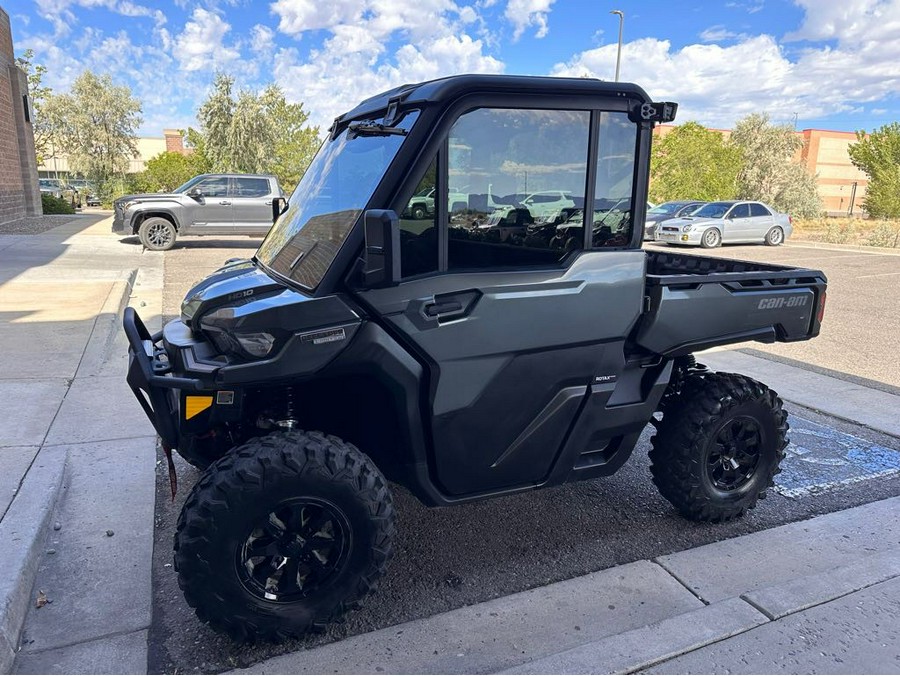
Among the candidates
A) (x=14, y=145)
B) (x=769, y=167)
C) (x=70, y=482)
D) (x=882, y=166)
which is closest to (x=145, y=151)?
(x=14, y=145)

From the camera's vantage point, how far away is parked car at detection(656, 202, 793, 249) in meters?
19.2

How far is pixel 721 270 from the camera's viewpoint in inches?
167

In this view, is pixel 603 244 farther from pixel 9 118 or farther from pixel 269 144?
pixel 269 144

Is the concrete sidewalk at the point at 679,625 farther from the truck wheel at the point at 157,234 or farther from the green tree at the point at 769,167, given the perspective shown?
the green tree at the point at 769,167

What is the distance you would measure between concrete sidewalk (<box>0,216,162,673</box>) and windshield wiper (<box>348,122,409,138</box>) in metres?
2.28

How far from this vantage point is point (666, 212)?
71.3ft

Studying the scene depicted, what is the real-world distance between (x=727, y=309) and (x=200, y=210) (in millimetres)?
14782

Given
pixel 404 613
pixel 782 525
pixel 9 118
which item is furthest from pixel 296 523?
pixel 9 118

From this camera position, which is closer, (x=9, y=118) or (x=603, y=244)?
(x=603, y=244)

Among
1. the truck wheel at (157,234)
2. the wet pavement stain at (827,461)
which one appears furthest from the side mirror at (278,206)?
the truck wheel at (157,234)

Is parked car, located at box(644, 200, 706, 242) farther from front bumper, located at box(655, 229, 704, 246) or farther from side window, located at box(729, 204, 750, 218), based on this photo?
side window, located at box(729, 204, 750, 218)

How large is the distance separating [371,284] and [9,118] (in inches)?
947

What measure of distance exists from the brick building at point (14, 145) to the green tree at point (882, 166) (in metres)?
35.8

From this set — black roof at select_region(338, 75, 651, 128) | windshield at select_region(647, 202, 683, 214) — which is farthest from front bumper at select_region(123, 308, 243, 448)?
windshield at select_region(647, 202, 683, 214)
